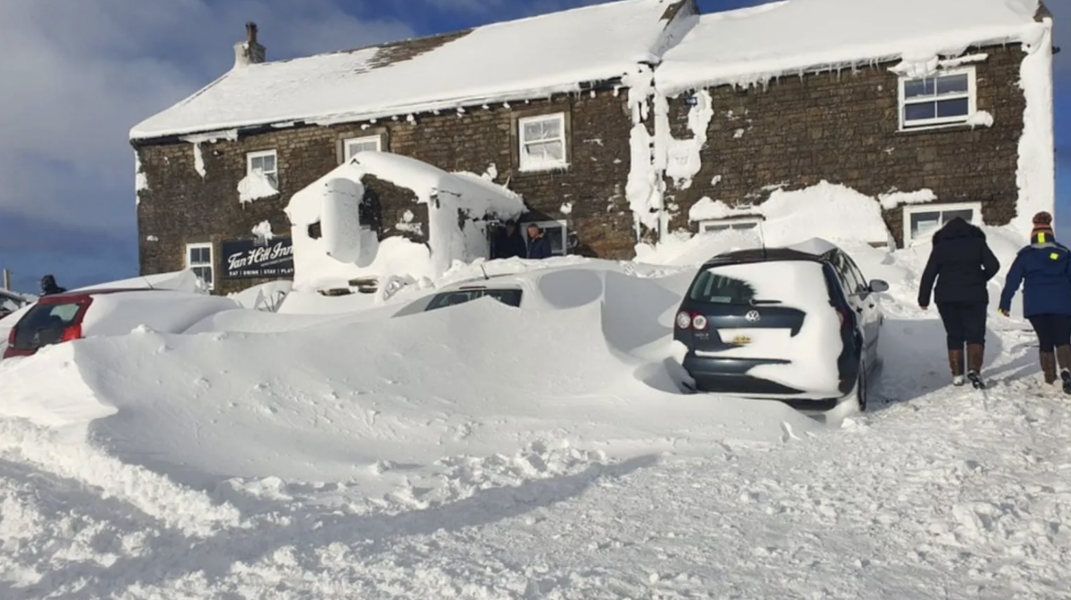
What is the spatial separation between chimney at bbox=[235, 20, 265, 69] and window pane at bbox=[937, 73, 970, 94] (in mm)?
19161

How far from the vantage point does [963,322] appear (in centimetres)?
757

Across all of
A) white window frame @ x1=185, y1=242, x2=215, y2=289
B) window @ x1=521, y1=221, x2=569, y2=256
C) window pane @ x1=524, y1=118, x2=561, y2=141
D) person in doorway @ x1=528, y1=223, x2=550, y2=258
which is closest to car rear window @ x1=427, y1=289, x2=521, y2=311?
person in doorway @ x1=528, y1=223, x2=550, y2=258

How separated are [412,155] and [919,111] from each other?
34.7ft

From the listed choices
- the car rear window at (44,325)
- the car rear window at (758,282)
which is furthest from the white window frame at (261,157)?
the car rear window at (758,282)

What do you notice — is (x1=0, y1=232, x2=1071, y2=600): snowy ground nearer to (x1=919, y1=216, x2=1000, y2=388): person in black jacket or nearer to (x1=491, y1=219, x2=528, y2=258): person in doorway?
(x1=919, y1=216, x2=1000, y2=388): person in black jacket

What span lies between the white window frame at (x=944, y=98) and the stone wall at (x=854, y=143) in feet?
0.32

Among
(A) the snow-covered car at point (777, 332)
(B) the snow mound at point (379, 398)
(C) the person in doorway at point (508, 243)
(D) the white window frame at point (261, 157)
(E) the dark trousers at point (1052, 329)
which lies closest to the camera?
(B) the snow mound at point (379, 398)

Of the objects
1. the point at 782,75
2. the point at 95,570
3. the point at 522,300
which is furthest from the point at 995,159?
the point at 95,570

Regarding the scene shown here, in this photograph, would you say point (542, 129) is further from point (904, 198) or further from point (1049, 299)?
point (1049, 299)

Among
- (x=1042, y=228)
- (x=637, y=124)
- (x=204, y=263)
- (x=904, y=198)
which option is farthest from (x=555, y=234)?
(x=1042, y=228)

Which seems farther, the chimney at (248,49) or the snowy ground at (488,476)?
the chimney at (248,49)

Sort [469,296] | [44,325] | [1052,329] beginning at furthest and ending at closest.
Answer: [44,325] → [469,296] → [1052,329]

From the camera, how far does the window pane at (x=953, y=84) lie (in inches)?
566

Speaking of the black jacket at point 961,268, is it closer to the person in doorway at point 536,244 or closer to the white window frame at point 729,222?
the white window frame at point 729,222
